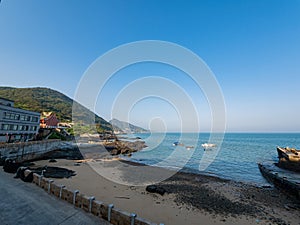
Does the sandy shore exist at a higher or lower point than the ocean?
higher

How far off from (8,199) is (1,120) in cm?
2666

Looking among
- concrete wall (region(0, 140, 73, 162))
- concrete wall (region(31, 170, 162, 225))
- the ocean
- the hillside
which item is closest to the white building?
concrete wall (region(0, 140, 73, 162))

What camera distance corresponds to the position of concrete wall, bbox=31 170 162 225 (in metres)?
6.04

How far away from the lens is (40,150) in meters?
28.7

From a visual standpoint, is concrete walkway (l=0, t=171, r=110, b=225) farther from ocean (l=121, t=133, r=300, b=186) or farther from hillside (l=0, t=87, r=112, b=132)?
hillside (l=0, t=87, r=112, b=132)

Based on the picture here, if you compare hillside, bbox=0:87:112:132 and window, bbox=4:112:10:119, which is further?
hillside, bbox=0:87:112:132

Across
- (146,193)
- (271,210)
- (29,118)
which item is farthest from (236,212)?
(29,118)

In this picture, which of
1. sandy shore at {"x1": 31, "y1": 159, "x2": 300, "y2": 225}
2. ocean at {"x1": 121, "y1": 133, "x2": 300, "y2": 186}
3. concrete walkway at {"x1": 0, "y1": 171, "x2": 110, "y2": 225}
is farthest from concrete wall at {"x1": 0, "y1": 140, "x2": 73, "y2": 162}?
ocean at {"x1": 121, "y1": 133, "x2": 300, "y2": 186}

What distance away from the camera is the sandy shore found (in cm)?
941

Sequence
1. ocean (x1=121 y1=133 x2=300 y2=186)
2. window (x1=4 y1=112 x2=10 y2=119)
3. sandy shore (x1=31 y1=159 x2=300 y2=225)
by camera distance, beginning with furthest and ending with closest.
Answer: window (x1=4 y1=112 x2=10 y2=119) → ocean (x1=121 y1=133 x2=300 y2=186) → sandy shore (x1=31 y1=159 x2=300 y2=225)

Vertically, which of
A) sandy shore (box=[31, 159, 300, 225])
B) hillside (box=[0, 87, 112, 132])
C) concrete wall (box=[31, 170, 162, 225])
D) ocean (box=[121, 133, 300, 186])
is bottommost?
ocean (box=[121, 133, 300, 186])

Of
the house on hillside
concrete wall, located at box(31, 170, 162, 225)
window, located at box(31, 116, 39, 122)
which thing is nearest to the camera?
concrete wall, located at box(31, 170, 162, 225)

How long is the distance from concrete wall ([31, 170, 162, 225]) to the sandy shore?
3129mm

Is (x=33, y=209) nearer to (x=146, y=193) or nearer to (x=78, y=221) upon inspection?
(x=78, y=221)
